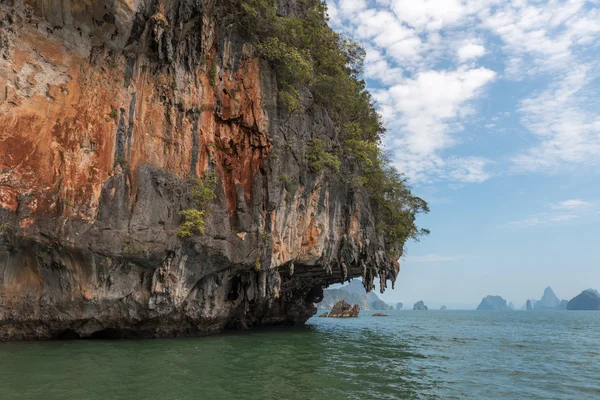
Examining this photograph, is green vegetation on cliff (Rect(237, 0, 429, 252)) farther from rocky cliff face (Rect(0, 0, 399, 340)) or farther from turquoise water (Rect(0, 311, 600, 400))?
turquoise water (Rect(0, 311, 600, 400))

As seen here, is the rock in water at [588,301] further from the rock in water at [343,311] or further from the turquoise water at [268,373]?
the turquoise water at [268,373]

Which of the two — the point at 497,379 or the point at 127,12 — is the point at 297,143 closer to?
the point at 127,12

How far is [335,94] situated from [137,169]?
13.3 meters

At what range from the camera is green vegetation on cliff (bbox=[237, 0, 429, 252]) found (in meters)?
20.2

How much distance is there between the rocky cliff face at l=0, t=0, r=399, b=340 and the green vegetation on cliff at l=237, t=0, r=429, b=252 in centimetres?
109

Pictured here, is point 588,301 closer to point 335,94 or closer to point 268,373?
point 335,94

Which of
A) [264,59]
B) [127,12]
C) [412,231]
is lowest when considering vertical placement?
[412,231]

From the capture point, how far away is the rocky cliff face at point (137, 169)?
13.8m

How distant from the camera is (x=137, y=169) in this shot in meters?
15.8

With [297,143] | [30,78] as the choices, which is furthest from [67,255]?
[297,143]

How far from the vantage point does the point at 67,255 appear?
14.2 metres

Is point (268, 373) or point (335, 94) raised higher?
point (335, 94)

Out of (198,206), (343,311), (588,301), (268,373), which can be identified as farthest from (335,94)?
(588,301)

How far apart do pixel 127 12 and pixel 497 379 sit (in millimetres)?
18347
